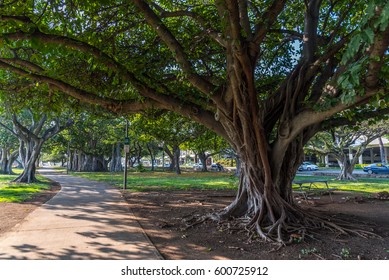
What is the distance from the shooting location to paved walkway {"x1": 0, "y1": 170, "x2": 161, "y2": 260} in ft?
15.1

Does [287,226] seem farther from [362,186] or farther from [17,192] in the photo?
[362,186]

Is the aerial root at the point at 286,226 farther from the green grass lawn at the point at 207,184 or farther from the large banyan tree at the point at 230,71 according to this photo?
the green grass lawn at the point at 207,184

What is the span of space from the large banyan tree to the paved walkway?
2311 millimetres

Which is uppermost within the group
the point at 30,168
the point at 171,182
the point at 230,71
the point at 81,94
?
the point at 230,71

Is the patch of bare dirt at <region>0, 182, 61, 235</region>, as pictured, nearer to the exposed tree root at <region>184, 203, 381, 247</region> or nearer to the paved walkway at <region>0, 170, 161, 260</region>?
the paved walkway at <region>0, 170, 161, 260</region>

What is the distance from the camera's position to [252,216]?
6.82 meters

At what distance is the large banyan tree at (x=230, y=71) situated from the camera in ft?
18.2

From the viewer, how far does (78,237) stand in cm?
559

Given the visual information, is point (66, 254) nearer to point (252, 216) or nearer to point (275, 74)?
point (252, 216)

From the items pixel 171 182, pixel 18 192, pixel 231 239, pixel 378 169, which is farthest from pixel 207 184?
pixel 378 169

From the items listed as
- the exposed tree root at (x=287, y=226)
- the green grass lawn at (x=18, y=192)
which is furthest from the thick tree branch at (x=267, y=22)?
the green grass lawn at (x=18, y=192)

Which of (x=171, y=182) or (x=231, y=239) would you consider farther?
(x=171, y=182)

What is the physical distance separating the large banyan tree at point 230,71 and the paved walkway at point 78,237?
2311 millimetres

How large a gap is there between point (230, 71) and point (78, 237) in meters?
4.27
